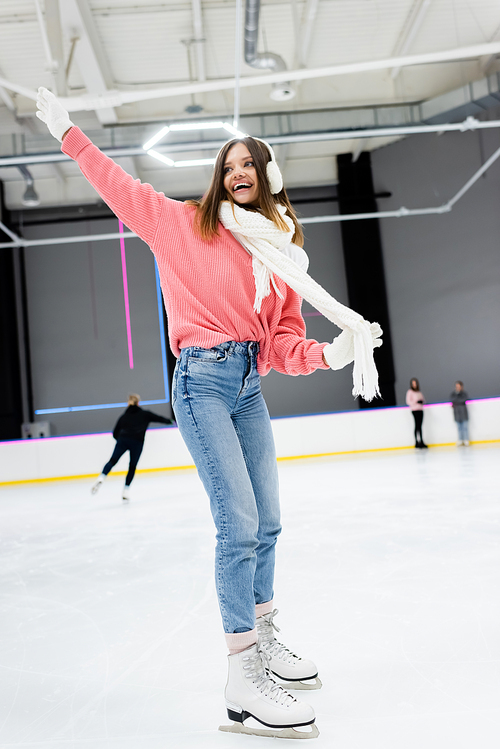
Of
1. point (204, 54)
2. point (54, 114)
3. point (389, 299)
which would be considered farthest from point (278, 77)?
point (54, 114)

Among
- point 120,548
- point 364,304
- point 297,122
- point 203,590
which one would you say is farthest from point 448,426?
point 203,590

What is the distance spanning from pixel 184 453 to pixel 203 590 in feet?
21.6

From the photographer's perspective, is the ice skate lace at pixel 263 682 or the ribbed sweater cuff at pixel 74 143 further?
the ribbed sweater cuff at pixel 74 143

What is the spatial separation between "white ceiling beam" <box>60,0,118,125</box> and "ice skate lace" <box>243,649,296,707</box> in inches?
212

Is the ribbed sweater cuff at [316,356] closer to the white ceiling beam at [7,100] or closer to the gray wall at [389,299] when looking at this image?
the white ceiling beam at [7,100]

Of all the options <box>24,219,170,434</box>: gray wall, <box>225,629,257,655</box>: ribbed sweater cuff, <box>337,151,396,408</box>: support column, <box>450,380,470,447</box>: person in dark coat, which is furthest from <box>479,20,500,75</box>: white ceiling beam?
<box>225,629,257,655</box>: ribbed sweater cuff

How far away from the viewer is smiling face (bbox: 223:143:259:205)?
1353 millimetres

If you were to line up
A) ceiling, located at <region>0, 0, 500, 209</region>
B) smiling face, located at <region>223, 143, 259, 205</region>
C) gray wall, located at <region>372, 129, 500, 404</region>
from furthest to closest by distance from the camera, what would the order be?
gray wall, located at <region>372, 129, 500, 404</region>, ceiling, located at <region>0, 0, 500, 209</region>, smiling face, located at <region>223, 143, 259, 205</region>

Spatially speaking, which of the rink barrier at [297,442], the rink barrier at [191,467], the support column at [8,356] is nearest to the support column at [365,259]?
the rink barrier at [297,442]

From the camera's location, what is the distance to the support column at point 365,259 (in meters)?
9.89

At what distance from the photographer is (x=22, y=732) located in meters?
1.26

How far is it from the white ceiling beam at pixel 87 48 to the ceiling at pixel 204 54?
0.6 inches

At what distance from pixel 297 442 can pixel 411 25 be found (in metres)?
5.77

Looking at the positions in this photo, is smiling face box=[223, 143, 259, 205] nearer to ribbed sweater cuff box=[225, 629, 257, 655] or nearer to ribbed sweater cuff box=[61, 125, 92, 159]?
ribbed sweater cuff box=[61, 125, 92, 159]
